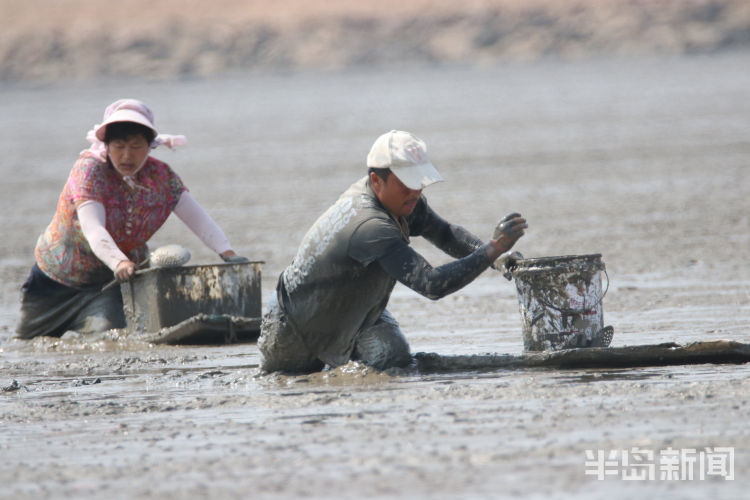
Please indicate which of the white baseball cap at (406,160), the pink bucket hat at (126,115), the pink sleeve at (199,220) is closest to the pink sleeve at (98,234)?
the pink bucket hat at (126,115)

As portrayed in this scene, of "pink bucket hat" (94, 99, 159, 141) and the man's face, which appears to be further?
"pink bucket hat" (94, 99, 159, 141)

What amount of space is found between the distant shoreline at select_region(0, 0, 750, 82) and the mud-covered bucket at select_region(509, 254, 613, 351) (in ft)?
203

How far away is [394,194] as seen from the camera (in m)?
5.98

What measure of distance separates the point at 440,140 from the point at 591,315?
1913 centimetres

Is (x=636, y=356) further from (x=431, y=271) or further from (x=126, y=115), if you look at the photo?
(x=126, y=115)

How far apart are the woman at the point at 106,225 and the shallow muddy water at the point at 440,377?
237mm

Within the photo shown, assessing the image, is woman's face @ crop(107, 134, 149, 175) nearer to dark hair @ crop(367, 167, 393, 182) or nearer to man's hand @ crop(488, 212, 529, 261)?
dark hair @ crop(367, 167, 393, 182)

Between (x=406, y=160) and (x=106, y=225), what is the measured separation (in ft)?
9.08

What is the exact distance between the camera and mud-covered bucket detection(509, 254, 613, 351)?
6.27 m

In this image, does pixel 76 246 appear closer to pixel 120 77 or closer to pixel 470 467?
pixel 470 467

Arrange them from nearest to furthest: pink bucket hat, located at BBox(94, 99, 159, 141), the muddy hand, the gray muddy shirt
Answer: the muddy hand → the gray muddy shirt → pink bucket hat, located at BBox(94, 99, 159, 141)

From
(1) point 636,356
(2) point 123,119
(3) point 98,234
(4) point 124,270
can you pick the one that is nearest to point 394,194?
(1) point 636,356

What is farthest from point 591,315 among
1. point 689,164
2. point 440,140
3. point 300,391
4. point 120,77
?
point 120,77

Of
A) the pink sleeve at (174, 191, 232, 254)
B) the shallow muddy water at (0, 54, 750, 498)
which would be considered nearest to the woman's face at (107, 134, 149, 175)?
the pink sleeve at (174, 191, 232, 254)
